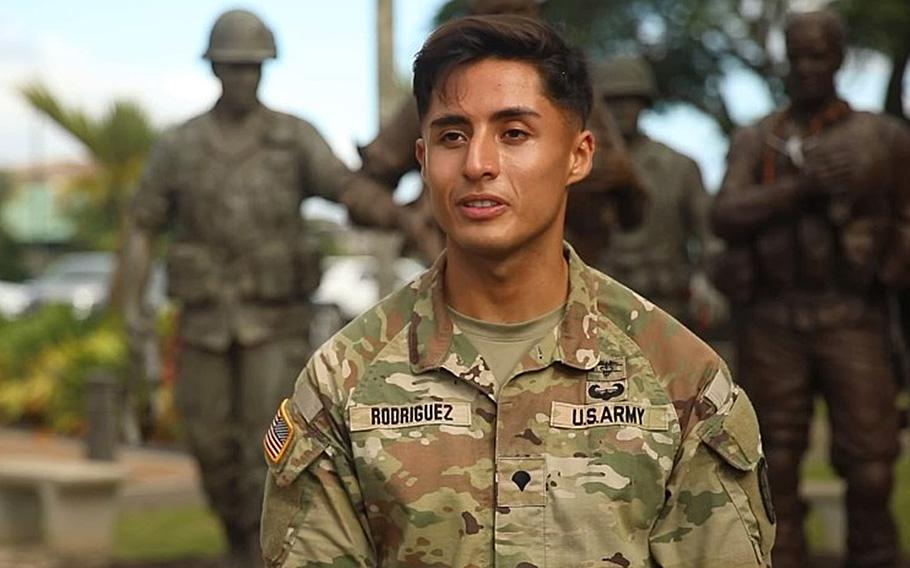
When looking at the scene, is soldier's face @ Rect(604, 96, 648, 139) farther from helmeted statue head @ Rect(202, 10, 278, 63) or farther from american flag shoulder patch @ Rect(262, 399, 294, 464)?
american flag shoulder patch @ Rect(262, 399, 294, 464)

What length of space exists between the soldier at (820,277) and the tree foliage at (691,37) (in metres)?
19.8

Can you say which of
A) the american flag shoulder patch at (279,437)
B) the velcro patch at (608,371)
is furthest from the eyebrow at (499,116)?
the american flag shoulder patch at (279,437)

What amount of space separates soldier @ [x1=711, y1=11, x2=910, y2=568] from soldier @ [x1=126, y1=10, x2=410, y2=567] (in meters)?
1.94

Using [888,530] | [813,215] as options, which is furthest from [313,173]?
[888,530]

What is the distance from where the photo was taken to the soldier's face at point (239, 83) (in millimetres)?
9117

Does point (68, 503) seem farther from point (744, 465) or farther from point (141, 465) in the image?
point (744, 465)

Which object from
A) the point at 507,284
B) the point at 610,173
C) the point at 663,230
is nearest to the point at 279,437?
the point at 507,284

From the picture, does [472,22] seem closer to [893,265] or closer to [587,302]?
[587,302]

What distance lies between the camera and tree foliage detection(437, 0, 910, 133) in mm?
28750

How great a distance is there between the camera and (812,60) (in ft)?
26.6

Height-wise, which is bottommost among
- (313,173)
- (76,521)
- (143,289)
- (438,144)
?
(76,521)

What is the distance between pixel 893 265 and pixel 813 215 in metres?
0.38

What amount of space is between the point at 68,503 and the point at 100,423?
4.00 meters

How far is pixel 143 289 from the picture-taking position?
992 centimetres
